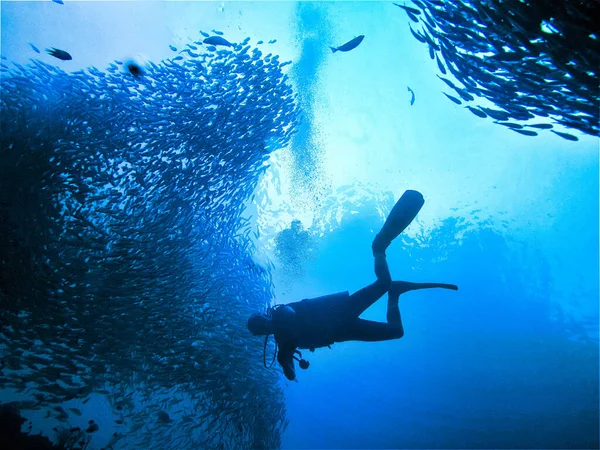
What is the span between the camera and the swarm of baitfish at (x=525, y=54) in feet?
11.8

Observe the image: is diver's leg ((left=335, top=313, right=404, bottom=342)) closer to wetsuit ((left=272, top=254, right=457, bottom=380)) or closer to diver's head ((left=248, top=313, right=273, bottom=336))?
wetsuit ((left=272, top=254, right=457, bottom=380))

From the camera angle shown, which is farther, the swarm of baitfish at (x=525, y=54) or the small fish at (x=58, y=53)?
the small fish at (x=58, y=53)

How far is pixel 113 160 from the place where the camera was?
8.00 meters

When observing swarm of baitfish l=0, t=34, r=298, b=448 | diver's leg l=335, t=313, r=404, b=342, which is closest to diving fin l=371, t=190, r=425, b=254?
diver's leg l=335, t=313, r=404, b=342

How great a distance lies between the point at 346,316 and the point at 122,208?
6939mm

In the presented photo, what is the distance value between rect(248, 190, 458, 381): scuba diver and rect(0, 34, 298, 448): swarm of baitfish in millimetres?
5696

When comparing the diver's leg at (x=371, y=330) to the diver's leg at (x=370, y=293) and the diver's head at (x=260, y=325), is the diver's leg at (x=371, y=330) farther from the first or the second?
the diver's head at (x=260, y=325)

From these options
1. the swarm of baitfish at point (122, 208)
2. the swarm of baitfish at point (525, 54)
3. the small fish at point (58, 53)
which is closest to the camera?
the swarm of baitfish at point (525, 54)

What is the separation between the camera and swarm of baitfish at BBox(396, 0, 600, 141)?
3.59 metres

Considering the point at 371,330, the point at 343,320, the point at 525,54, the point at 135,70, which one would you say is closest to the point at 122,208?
the point at 135,70

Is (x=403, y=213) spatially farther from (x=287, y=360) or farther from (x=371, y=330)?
(x=287, y=360)

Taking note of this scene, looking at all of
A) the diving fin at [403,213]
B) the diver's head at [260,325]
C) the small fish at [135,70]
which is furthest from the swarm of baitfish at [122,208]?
the diving fin at [403,213]

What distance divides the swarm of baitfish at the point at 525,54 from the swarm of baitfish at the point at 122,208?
5.51 metres

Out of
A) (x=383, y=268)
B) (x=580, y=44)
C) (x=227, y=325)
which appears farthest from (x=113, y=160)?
A: (x=580, y=44)
